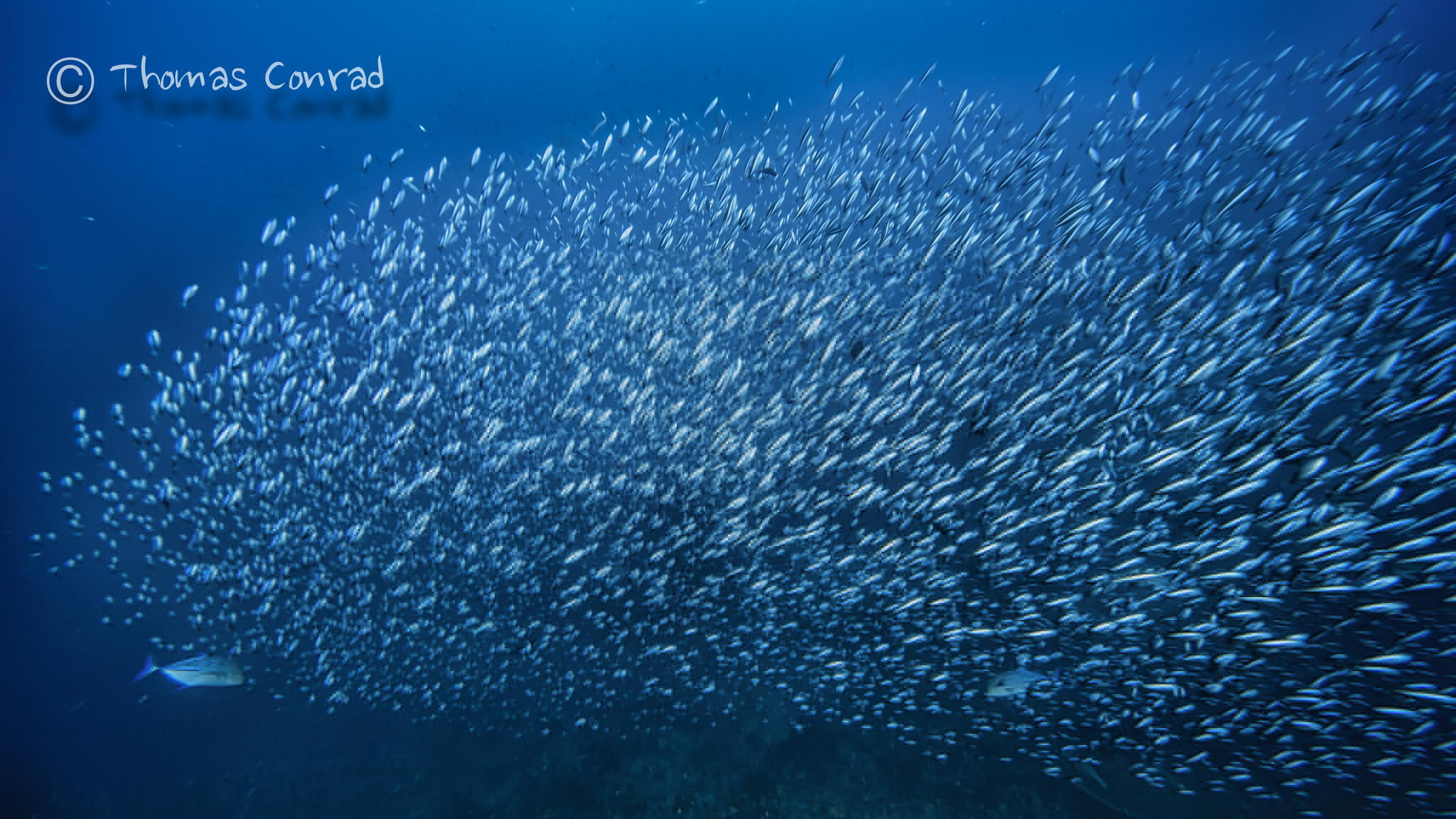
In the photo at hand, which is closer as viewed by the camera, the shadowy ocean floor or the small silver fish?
the shadowy ocean floor

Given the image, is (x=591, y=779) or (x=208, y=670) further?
(x=591, y=779)

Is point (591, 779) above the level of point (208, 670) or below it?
below

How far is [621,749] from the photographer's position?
10359mm

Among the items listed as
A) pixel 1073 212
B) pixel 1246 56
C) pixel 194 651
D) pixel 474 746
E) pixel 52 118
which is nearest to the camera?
pixel 1073 212

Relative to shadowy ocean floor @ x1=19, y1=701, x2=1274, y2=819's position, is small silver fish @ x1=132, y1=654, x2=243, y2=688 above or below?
above

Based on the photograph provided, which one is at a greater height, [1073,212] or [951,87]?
[951,87]

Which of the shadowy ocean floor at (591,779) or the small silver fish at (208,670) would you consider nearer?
the shadowy ocean floor at (591,779)

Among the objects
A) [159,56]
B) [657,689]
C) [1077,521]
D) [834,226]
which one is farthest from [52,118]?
[1077,521]

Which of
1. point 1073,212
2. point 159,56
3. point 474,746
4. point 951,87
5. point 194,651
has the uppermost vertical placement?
point 159,56

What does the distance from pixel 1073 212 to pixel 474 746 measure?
13.4m

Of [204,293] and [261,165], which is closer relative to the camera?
[261,165]

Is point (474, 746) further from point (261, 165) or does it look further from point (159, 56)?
point (159, 56)

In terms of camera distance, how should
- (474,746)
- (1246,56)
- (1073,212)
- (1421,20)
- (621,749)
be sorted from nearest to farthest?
(1073,212) → (1421,20) → (1246,56) → (621,749) → (474,746)

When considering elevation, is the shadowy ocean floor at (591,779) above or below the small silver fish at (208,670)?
below
